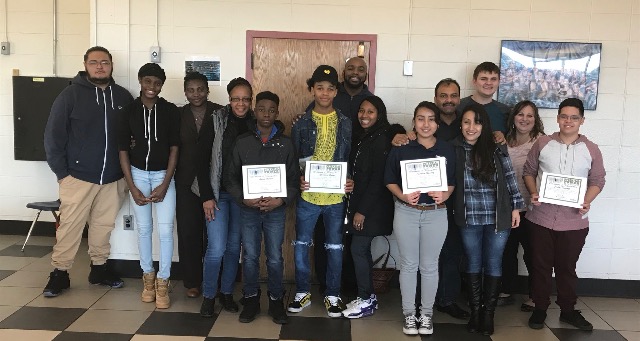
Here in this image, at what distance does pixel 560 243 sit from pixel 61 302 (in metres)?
3.42

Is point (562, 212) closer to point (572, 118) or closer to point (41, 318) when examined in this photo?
point (572, 118)

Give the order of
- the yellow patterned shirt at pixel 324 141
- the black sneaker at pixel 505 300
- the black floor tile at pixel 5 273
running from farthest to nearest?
the black floor tile at pixel 5 273, the black sneaker at pixel 505 300, the yellow patterned shirt at pixel 324 141

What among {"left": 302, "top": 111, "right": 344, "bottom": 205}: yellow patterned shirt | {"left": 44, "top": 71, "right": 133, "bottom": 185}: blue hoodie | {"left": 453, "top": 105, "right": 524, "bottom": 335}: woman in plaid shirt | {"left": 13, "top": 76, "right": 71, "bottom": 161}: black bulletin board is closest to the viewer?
{"left": 453, "top": 105, "right": 524, "bottom": 335}: woman in plaid shirt

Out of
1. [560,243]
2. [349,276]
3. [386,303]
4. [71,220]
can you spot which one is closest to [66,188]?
[71,220]

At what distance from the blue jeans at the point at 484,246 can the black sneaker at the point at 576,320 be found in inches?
28.0

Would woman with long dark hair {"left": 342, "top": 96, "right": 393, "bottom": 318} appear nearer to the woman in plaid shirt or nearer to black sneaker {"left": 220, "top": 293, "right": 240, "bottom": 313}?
the woman in plaid shirt

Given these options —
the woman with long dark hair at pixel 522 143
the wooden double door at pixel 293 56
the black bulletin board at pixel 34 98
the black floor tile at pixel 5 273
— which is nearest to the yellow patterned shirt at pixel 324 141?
the wooden double door at pixel 293 56

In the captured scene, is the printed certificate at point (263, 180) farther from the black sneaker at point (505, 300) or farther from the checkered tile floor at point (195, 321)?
the black sneaker at point (505, 300)

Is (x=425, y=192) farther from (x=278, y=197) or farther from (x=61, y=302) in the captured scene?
(x=61, y=302)

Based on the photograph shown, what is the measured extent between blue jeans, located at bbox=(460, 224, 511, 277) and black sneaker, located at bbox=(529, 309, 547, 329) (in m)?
0.51

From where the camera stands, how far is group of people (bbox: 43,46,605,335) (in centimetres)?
317

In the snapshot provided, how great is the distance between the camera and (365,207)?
333 centimetres

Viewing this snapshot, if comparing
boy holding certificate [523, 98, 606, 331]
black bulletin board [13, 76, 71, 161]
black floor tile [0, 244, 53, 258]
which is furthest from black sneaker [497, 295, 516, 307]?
black bulletin board [13, 76, 71, 161]

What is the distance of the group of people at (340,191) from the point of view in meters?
3.17
